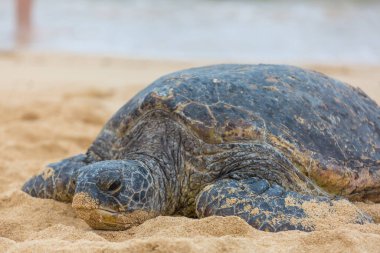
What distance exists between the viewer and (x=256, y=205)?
2.71 metres

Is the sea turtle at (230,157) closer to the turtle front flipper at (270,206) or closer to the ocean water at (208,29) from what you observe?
the turtle front flipper at (270,206)

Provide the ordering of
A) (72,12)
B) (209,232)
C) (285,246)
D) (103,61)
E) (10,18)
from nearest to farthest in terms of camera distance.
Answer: (285,246), (209,232), (103,61), (10,18), (72,12)

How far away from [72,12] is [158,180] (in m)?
11.1

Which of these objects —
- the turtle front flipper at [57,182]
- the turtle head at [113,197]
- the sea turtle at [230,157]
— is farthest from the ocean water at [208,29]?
the turtle head at [113,197]

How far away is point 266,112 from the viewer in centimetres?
311

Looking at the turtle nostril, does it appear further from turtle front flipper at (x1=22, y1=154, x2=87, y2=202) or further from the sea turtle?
turtle front flipper at (x1=22, y1=154, x2=87, y2=202)

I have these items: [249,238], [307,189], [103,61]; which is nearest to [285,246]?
Result: [249,238]

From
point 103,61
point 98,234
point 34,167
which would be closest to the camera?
point 98,234

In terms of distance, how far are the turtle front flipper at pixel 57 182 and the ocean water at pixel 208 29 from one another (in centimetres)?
574

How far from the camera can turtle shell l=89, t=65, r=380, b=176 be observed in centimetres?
301

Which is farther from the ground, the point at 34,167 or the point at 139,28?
the point at 139,28

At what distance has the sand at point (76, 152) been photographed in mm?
2322

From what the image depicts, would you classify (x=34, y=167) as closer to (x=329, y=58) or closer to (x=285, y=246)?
(x=285, y=246)

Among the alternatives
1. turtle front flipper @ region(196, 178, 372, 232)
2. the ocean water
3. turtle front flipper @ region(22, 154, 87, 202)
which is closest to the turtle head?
turtle front flipper @ region(196, 178, 372, 232)
